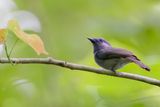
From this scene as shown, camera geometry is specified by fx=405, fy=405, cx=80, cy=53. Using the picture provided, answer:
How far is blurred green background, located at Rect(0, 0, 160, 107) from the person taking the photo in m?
2.16

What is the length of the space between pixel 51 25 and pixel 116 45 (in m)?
0.55

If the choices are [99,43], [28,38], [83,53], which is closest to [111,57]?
[99,43]

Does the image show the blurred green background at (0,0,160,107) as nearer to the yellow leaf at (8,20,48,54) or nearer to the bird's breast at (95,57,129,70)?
the bird's breast at (95,57,129,70)

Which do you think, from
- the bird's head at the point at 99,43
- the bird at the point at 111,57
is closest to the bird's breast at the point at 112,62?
the bird at the point at 111,57

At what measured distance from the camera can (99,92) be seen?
2150 mm

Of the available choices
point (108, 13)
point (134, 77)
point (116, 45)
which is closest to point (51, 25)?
point (108, 13)

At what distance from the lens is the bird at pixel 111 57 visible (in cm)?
223

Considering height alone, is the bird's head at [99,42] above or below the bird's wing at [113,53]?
above

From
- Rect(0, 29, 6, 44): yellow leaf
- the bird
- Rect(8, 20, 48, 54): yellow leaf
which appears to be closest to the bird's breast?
the bird

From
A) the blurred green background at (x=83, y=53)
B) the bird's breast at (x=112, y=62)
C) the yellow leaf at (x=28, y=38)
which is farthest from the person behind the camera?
the bird's breast at (x=112, y=62)

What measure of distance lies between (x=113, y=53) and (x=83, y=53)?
1.48 feet

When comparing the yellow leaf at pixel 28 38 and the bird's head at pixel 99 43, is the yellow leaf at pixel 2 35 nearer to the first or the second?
the yellow leaf at pixel 28 38

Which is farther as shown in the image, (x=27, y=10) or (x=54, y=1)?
(x=27, y=10)

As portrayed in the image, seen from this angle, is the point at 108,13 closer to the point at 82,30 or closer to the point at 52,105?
the point at 82,30
